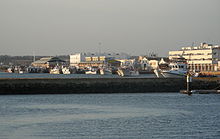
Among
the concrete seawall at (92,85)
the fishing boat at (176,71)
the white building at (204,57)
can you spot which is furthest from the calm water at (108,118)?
the white building at (204,57)

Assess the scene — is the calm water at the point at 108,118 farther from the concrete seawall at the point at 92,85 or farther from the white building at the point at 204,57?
the white building at the point at 204,57

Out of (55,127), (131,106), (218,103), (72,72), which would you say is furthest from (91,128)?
(72,72)

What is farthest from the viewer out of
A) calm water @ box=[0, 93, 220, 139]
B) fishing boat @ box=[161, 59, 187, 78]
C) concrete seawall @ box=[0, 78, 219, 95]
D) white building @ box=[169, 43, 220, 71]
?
white building @ box=[169, 43, 220, 71]

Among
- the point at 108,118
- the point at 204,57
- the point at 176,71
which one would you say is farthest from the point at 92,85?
the point at 204,57

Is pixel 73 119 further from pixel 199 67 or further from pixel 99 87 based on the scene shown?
pixel 199 67

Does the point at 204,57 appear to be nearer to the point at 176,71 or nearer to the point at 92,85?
the point at 176,71

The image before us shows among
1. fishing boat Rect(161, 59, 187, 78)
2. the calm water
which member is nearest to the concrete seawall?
the calm water

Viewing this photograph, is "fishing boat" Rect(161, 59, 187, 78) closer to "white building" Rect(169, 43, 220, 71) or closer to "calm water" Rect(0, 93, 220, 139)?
"calm water" Rect(0, 93, 220, 139)

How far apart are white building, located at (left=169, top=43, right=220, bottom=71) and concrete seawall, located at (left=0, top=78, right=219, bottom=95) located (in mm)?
107243

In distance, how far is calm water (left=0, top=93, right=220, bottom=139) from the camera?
29.1m

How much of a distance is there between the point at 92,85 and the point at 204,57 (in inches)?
4716

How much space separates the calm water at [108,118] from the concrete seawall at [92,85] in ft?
6.28

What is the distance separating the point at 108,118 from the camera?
35.8 m

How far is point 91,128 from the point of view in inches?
1218
